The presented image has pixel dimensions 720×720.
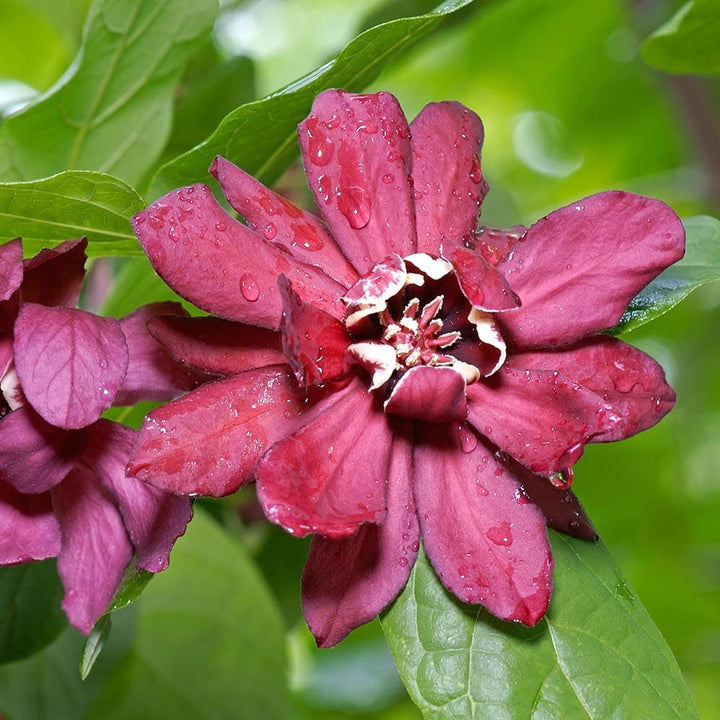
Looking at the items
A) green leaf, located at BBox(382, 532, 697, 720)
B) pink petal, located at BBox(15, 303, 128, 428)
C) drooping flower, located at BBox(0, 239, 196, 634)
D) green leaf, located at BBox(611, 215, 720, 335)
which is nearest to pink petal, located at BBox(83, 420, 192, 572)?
drooping flower, located at BBox(0, 239, 196, 634)

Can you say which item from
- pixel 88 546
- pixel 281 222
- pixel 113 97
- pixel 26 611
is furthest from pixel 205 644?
pixel 281 222


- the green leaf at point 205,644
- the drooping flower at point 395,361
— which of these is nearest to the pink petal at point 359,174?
the drooping flower at point 395,361

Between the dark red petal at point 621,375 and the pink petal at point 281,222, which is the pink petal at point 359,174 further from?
the dark red petal at point 621,375

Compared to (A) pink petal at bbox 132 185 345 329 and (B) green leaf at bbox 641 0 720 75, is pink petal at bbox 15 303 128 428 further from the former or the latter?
(B) green leaf at bbox 641 0 720 75

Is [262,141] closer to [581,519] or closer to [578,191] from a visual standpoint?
[581,519]

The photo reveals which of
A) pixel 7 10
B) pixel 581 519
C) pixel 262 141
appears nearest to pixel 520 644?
pixel 581 519

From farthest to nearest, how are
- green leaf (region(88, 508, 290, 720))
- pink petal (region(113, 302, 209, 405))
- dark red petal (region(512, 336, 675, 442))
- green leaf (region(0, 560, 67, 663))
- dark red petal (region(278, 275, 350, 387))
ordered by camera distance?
green leaf (region(88, 508, 290, 720)) → green leaf (region(0, 560, 67, 663)) → pink petal (region(113, 302, 209, 405)) → dark red petal (region(512, 336, 675, 442)) → dark red petal (region(278, 275, 350, 387))

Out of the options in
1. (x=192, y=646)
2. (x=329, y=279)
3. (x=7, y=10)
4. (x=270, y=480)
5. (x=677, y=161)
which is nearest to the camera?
(x=270, y=480)
